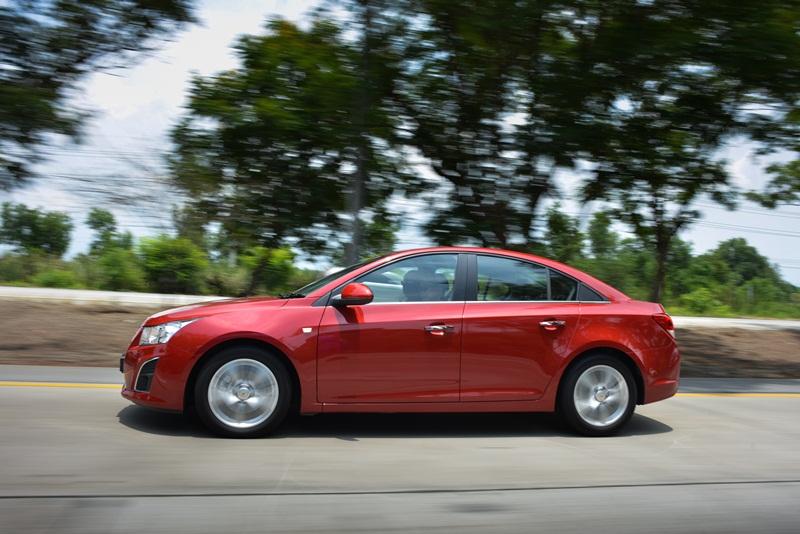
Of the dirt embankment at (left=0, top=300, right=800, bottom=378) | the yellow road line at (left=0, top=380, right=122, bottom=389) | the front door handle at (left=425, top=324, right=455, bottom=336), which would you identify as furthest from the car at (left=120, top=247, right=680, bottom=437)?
the dirt embankment at (left=0, top=300, right=800, bottom=378)

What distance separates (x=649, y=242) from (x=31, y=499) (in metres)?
15.0

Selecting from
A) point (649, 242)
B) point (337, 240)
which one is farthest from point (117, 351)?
point (649, 242)

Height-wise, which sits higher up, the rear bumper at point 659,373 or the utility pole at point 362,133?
the utility pole at point 362,133

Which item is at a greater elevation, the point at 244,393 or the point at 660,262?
the point at 660,262

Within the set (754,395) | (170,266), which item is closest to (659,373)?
(754,395)

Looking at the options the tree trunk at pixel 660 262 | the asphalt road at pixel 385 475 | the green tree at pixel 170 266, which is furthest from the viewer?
the green tree at pixel 170 266

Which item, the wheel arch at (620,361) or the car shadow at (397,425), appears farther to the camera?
the wheel arch at (620,361)

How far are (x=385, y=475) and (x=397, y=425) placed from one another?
1.61m

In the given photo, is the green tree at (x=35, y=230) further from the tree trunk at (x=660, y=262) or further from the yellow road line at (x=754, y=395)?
the tree trunk at (x=660, y=262)

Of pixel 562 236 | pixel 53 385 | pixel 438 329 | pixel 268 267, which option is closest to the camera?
pixel 438 329

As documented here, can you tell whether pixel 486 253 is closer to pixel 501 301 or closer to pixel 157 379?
pixel 501 301

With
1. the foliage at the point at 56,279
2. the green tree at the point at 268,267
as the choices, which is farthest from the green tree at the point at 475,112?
the foliage at the point at 56,279

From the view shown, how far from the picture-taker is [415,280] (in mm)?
6387

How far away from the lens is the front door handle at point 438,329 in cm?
616
